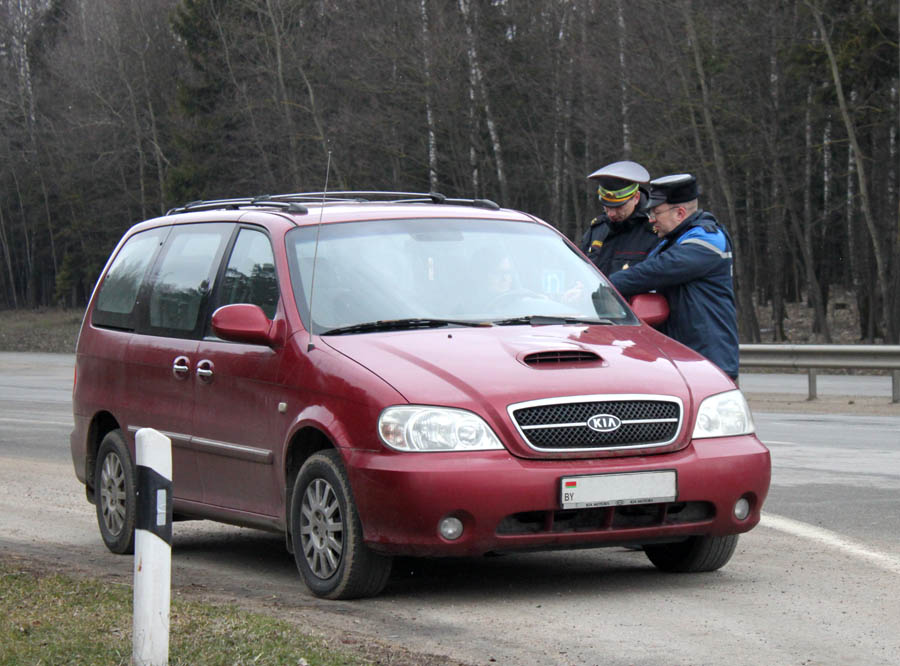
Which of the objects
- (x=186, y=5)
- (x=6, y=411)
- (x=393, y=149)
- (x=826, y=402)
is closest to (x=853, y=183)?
(x=393, y=149)

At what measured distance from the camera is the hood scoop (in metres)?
6.52

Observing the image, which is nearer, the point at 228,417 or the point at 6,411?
the point at 228,417

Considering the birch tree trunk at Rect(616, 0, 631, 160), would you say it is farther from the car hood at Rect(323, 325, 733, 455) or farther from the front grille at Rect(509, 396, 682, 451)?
the front grille at Rect(509, 396, 682, 451)

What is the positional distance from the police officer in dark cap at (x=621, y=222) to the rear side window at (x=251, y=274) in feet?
6.54

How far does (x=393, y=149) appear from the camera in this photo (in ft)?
144

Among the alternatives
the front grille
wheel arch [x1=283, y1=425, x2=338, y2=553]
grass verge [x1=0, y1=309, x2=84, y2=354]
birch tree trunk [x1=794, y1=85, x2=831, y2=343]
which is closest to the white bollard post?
the front grille

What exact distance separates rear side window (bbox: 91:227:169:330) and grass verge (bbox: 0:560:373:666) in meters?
2.38

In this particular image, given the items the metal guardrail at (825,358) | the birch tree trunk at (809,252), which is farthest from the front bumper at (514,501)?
the birch tree trunk at (809,252)

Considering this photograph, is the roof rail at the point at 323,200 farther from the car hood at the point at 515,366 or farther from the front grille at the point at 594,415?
the front grille at the point at 594,415

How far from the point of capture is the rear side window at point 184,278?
7.98m

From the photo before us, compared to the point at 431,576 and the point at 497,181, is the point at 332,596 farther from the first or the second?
the point at 497,181

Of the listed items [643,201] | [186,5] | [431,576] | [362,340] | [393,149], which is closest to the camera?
[362,340]

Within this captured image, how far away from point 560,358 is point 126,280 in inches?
133

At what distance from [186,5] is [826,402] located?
135ft
